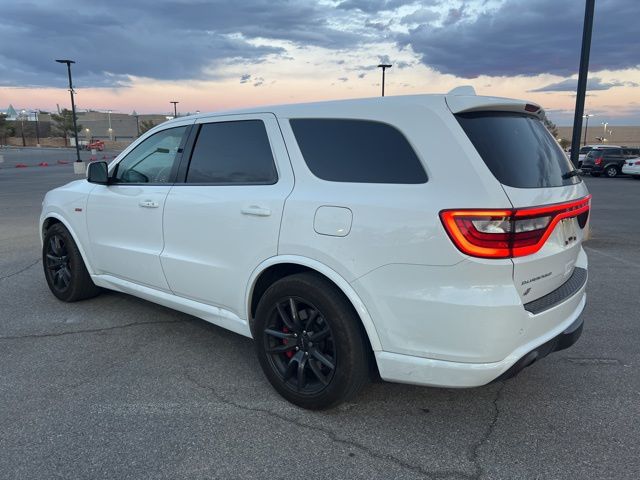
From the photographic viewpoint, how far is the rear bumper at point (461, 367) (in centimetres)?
254

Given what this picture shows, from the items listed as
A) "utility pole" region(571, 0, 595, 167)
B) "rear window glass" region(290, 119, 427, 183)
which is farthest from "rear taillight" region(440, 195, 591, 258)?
"utility pole" region(571, 0, 595, 167)

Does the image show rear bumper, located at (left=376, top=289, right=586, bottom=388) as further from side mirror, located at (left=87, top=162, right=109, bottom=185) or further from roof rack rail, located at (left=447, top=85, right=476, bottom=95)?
side mirror, located at (left=87, top=162, right=109, bottom=185)

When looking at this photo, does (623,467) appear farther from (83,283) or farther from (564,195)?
(83,283)

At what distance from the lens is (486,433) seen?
2.91m

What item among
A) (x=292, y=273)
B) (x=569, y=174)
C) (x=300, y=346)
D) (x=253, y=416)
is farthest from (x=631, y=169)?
(x=253, y=416)

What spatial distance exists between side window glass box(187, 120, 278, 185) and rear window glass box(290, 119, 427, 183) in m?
0.29

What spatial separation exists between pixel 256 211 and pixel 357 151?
0.76 meters

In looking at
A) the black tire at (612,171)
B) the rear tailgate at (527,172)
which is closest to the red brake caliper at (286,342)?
the rear tailgate at (527,172)

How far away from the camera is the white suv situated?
8.11ft

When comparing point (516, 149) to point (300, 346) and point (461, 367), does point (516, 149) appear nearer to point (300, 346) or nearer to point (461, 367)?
point (461, 367)

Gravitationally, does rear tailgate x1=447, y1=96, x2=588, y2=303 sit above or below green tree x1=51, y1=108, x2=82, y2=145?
below

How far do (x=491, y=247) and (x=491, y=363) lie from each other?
0.59m

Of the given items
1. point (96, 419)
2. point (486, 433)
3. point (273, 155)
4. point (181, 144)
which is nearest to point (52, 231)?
point (181, 144)

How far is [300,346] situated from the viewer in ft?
10.3
